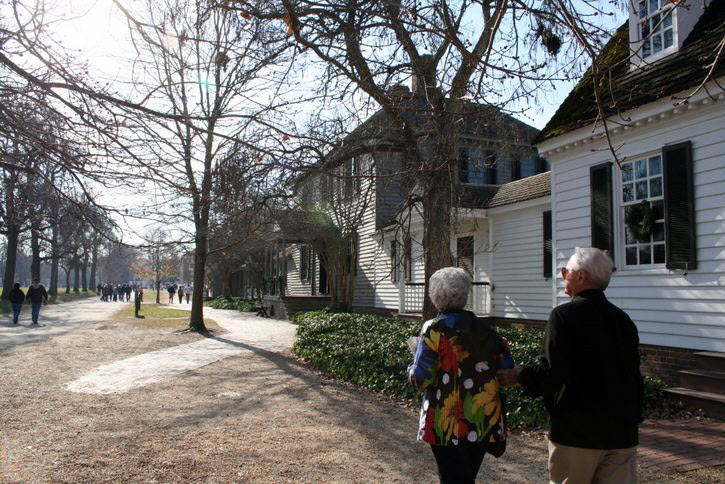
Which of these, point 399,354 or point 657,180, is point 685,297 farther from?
point 399,354

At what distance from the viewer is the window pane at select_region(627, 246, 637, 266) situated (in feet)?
30.0

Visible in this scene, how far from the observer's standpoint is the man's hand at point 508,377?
10.1 feet

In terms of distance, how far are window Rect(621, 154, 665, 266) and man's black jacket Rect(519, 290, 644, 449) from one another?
6.62 meters

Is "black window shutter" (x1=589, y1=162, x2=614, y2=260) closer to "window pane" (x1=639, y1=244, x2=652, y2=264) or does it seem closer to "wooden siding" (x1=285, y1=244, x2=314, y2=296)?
"window pane" (x1=639, y1=244, x2=652, y2=264)

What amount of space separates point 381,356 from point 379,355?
10 cm

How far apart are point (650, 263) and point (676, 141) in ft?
6.09

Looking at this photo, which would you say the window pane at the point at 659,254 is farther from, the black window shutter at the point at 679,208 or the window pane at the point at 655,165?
the window pane at the point at 655,165

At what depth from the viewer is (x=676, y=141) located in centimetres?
841

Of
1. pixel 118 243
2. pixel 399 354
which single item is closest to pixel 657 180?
pixel 399 354

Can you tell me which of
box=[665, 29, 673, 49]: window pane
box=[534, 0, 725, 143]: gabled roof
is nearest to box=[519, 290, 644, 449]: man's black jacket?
box=[534, 0, 725, 143]: gabled roof

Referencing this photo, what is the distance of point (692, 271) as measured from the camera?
8.01m

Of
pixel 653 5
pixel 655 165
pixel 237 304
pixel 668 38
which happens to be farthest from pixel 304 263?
pixel 668 38

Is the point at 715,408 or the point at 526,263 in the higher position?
the point at 526,263

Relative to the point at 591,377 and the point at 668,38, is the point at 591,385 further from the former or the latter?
the point at 668,38
